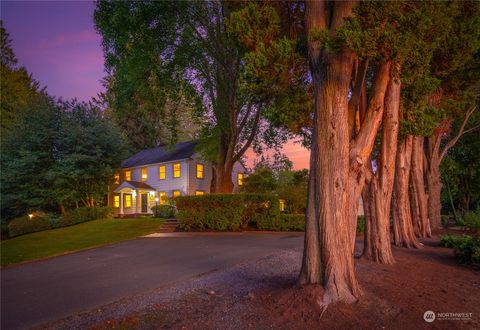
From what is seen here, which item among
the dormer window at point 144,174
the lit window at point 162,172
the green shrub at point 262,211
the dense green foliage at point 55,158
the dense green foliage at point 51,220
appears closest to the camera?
the green shrub at point 262,211

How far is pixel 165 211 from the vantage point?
25.6 metres

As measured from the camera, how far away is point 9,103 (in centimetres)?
4072

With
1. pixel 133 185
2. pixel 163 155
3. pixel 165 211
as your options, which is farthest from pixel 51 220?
pixel 163 155

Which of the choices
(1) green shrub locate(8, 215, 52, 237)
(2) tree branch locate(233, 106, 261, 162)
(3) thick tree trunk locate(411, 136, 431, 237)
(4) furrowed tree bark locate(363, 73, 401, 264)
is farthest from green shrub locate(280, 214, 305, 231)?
(1) green shrub locate(8, 215, 52, 237)

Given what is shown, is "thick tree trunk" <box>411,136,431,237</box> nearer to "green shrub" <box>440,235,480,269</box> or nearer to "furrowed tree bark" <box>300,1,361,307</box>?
"green shrub" <box>440,235,480,269</box>

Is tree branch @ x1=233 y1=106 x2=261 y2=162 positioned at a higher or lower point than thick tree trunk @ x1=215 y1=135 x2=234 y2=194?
higher

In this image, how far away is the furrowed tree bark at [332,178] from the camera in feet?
16.3

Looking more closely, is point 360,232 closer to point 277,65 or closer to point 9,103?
point 277,65

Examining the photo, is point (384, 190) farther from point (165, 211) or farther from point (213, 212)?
point (165, 211)

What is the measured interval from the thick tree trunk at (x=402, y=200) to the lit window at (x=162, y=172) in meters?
24.3

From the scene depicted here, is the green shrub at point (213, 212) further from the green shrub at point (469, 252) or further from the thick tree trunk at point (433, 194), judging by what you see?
the green shrub at point (469, 252)

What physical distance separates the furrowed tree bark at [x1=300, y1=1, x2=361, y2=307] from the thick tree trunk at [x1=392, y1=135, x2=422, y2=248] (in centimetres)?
613

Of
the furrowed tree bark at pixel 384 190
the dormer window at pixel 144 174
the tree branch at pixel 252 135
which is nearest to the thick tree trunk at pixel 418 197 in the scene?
the furrowed tree bark at pixel 384 190

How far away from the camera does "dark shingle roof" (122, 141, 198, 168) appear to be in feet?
103
